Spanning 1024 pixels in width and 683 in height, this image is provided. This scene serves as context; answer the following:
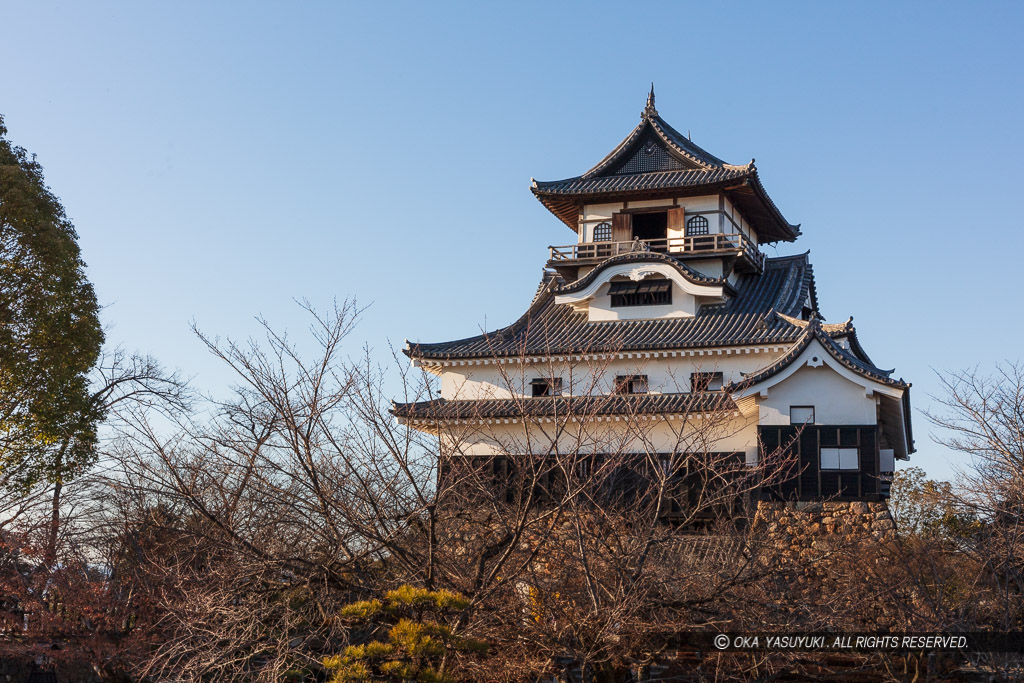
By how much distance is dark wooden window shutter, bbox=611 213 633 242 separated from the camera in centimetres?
2866

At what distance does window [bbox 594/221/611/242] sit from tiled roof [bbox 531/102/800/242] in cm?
76

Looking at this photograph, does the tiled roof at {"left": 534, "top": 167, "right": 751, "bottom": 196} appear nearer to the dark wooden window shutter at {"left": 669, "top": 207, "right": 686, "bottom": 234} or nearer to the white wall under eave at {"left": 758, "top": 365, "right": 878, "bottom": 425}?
the dark wooden window shutter at {"left": 669, "top": 207, "right": 686, "bottom": 234}

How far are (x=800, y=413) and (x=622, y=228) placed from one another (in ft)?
30.2

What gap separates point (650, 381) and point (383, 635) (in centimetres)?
1566

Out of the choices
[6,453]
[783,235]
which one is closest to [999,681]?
[6,453]

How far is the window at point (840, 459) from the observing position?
67.9ft

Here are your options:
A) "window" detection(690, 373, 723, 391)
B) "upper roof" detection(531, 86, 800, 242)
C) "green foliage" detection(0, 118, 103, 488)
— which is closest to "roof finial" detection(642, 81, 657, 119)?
"upper roof" detection(531, 86, 800, 242)

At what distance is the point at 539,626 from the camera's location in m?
9.67

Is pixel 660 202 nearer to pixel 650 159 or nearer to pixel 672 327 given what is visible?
pixel 650 159

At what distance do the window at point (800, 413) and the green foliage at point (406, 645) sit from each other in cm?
1395

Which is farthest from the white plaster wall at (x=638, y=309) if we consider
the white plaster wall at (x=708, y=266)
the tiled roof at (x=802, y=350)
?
the tiled roof at (x=802, y=350)

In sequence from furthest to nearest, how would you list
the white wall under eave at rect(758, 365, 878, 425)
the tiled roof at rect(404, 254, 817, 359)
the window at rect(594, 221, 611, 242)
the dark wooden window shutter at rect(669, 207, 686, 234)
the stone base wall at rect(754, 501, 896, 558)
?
the window at rect(594, 221, 611, 242)
the dark wooden window shutter at rect(669, 207, 686, 234)
the tiled roof at rect(404, 254, 817, 359)
the white wall under eave at rect(758, 365, 878, 425)
the stone base wall at rect(754, 501, 896, 558)

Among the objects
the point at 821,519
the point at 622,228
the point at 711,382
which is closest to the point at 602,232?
the point at 622,228

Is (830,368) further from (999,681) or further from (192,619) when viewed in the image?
(192,619)
